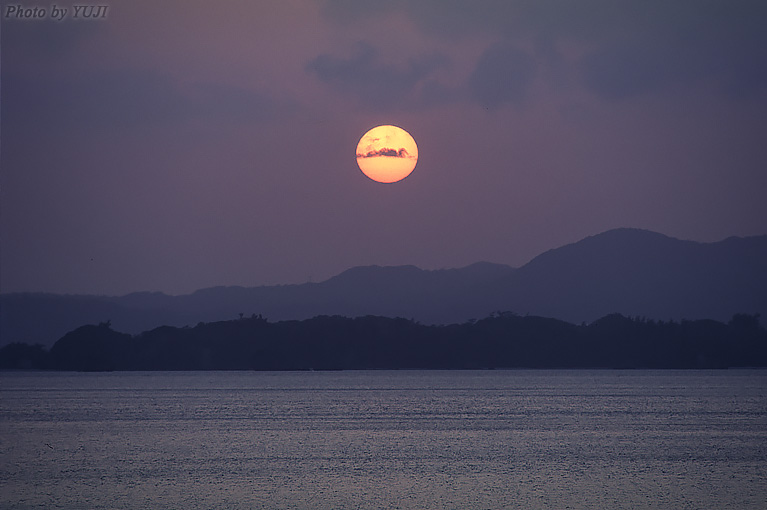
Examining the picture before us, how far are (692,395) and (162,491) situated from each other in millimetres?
123854

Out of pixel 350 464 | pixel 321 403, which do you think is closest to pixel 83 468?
pixel 350 464

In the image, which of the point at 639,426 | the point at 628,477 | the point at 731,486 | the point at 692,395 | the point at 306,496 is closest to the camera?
the point at 306,496

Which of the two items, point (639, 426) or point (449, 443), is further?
point (639, 426)

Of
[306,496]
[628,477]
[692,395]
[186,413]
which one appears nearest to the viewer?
[306,496]

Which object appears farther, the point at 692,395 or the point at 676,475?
the point at 692,395

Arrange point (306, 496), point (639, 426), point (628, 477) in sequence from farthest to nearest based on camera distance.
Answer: point (639, 426) → point (628, 477) → point (306, 496)

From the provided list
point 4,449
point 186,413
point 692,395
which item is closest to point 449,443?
point 4,449

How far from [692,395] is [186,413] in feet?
280

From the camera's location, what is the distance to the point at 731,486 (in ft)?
143

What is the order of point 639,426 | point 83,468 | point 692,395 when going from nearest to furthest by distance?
point 83,468 < point 639,426 < point 692,395

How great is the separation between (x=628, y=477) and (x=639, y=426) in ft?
122

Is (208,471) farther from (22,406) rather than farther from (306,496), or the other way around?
(22,406)

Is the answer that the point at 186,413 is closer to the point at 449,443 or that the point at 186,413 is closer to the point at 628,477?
the point at 449,443

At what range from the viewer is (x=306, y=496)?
40.8 meters
